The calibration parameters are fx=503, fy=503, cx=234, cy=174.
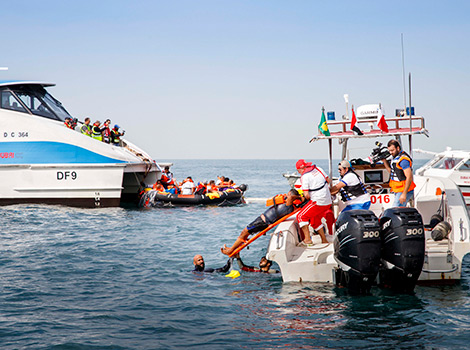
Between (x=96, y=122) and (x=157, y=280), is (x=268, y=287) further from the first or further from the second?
(x=96, y=122)

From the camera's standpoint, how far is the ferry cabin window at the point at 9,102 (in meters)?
21.9

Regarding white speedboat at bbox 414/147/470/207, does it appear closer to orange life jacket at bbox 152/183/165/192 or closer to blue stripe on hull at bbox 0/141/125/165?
orange life jacket at bbox 152/183/165/192

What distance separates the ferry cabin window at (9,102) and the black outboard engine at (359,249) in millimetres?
18363

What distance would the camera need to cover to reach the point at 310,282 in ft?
28.9

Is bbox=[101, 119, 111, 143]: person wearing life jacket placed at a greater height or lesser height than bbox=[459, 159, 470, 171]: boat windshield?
greater

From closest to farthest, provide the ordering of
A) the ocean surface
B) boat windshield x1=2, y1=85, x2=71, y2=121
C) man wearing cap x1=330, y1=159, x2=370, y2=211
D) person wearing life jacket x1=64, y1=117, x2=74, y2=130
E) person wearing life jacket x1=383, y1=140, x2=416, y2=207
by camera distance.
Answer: the ocean surface
person wearing life jacket x1=383, y1=140, x2=416, y2=207
man wearing cap x1=330, y1=159, x2=370, y2=211
boat windshield x1=2, y1=85, x2=71, y2=121
person wearing life jacket x1=64, y1=117, x2=74, y2=130

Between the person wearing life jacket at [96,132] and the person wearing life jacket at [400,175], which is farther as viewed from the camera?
the person wearing life jacket at [96,132]

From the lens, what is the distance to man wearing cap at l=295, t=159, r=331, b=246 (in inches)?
368

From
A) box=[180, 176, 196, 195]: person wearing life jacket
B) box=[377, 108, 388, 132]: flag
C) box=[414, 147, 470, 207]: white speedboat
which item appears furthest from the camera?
box=[180, 176, 196, 195]: person wearing life jacket

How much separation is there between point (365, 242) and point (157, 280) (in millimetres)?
4427

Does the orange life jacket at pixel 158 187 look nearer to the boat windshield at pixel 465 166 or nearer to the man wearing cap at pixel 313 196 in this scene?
the boat windshield at pixel 465 166

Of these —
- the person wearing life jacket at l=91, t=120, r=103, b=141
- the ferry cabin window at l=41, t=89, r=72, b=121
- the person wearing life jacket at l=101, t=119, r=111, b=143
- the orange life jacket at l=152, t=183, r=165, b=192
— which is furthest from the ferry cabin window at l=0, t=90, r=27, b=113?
the orange life jacket at l=152, t=183, r=165, b=192

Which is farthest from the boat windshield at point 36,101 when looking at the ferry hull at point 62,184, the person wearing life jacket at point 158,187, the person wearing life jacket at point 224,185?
the person wearing life jacket at point 224,185

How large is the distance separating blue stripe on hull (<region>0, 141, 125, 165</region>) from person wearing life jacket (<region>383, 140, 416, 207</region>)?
14690 millimetres
